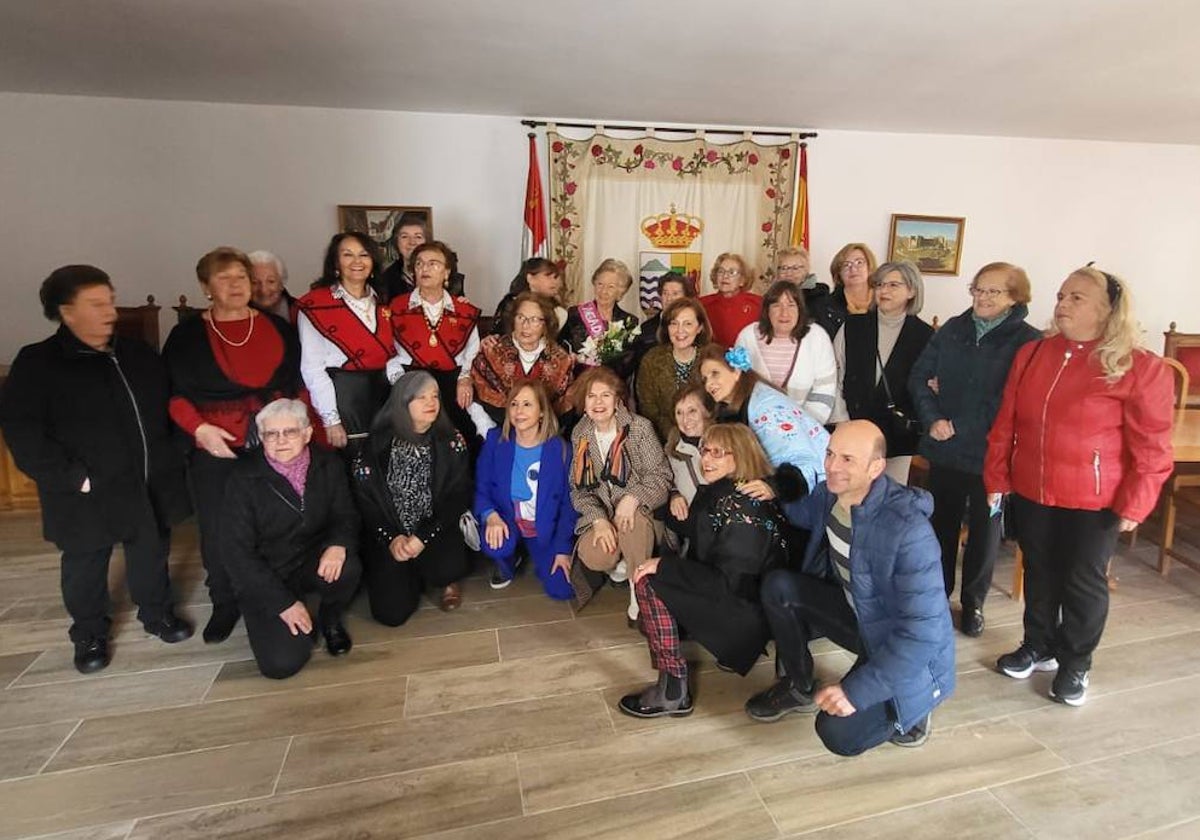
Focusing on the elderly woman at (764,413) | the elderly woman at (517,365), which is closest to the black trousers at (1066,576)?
the elderly woman at (764,413)

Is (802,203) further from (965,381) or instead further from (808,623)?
(808,623)

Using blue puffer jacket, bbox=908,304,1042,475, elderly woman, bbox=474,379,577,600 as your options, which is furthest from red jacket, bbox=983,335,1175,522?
elderly woman, bbox=474,379,577,600

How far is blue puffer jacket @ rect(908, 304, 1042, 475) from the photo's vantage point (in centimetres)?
225

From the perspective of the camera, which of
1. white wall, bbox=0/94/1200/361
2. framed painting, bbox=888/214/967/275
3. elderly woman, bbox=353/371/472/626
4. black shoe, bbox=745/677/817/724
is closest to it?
black shoe, bbox=745/677/817/724

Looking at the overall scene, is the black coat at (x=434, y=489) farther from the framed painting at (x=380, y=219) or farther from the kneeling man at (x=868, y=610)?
the framed painting at (x=380, y=219)

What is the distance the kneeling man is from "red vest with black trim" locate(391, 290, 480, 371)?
1671mm

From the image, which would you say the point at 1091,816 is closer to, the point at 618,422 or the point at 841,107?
the point at 618,422

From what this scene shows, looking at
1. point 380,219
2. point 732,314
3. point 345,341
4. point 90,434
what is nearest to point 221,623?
point 90,434

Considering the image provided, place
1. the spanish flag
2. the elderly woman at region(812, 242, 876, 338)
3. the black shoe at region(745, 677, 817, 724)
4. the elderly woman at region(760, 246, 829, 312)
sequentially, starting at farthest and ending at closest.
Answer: the spanish flag < the elderly woman at region(760, 246, 829, 312) < the elderly woman at region(812, 242, 876, 338) < the black shoe at region(745, 677, 817, 724)

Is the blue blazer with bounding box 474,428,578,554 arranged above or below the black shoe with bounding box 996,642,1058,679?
above

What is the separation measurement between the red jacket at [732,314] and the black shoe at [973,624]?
163 cm

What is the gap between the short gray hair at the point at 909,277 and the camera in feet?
8.48

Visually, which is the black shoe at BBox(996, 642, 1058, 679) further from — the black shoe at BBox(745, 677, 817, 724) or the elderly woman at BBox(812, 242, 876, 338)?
the elderly woman at BBox(812, 242, 876, 338)

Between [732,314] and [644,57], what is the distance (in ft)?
4.48
